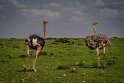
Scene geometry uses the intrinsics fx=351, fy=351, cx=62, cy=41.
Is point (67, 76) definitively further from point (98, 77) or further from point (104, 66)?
point (104, 66)

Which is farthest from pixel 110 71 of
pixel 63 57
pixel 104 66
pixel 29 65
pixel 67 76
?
pixel 63 57

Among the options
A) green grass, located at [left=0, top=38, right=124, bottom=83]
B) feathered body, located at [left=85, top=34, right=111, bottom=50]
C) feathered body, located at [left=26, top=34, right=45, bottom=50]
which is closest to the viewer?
green grass, located at [left=0, top=38, right=124, bottom=83]

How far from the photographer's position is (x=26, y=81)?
1909 centimetres

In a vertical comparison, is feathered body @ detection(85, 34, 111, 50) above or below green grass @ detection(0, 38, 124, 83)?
above

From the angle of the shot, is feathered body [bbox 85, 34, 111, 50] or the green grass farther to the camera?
feathered body [bbox 85, 34, 111, 50]

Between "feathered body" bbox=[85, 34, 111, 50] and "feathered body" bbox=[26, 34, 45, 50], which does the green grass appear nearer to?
"feathered body" bbox=[85, 34, 111, 50]

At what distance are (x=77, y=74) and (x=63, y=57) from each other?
9262 millimetres

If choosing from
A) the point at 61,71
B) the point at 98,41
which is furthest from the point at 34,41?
the point at 98,41

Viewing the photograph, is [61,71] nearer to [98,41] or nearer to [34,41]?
[34,41]

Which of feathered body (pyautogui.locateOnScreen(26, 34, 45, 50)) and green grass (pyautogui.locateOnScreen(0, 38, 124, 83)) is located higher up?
feathered body (pyautogui.locateOnScreen(26, 34, 45, 50))

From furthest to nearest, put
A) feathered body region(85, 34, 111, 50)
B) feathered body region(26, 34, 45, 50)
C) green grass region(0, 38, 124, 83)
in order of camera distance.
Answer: feathered body region(85, 34, 111, 50)
feathered body region(26, 34, 45, 50)
green grass region(0, 38, 124, 83)

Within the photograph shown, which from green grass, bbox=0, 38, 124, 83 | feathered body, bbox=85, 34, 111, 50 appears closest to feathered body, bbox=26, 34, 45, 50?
green grass, bbox=0, 38, 124, 83

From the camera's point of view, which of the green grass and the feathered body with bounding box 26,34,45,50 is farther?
the feathered body with bounding box 26,34,45,50

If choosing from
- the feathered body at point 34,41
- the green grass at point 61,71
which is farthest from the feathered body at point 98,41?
the feathered body at point 34,41
